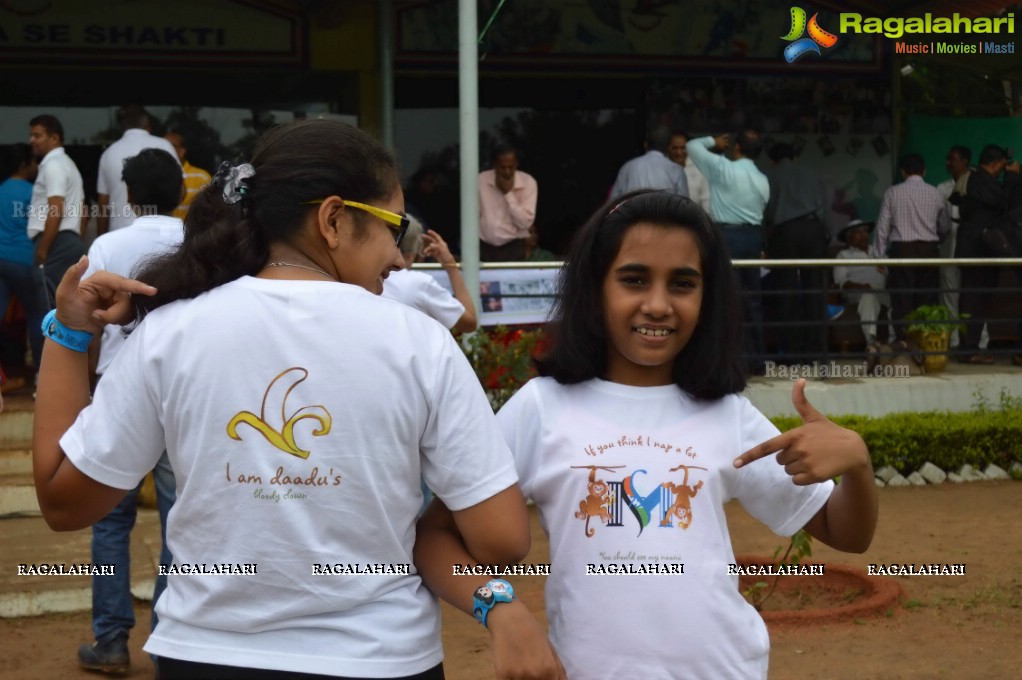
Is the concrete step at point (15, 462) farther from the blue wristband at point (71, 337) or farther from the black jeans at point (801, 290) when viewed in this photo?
the blue wristband at point (71, 337)

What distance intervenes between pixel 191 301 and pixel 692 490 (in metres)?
0.95

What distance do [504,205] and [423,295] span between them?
4.62 m

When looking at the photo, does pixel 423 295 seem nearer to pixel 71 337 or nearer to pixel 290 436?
pixel 71 337

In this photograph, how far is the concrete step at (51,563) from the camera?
5816mm

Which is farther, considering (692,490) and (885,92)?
(885,92)

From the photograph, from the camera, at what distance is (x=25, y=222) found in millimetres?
8492

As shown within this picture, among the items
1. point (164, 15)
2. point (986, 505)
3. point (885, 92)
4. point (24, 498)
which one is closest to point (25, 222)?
point (24, 498)

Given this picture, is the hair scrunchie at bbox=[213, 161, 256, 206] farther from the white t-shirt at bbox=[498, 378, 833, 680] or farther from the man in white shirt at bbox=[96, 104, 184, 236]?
the man in white shirt at bbox=[96, 104, 184, 236]

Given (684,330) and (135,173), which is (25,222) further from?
(684,330)

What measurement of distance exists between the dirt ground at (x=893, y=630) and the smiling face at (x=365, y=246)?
312 centimetres

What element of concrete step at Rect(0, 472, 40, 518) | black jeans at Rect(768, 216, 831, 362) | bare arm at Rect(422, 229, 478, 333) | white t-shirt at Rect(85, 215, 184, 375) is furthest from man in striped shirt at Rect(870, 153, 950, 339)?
white t-shirt at Rect(85, 215, 184, 375)

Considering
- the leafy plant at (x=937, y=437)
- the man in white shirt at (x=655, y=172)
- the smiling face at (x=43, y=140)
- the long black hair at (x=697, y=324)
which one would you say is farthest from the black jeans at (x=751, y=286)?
the long black hair at (x=697, y=324)

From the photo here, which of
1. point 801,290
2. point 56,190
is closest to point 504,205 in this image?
point 801,290

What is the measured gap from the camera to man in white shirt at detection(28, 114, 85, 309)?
797cm
